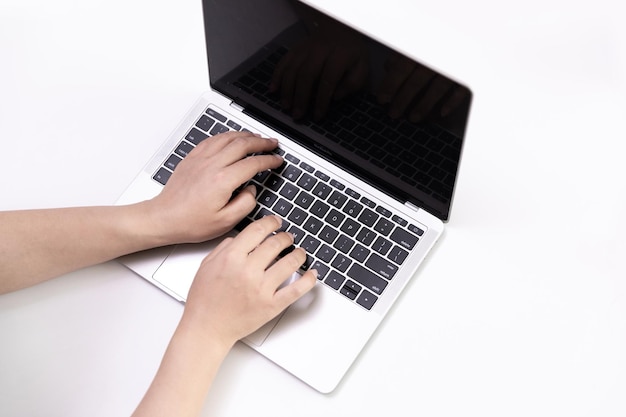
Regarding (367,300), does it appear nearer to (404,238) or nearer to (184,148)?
→ (404,238)

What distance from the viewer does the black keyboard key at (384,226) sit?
93 cm

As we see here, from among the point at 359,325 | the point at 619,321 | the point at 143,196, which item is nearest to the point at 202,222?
the point at 143,196

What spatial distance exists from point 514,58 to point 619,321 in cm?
37

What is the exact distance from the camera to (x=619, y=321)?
0.92 meters

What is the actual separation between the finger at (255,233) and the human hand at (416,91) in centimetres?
19

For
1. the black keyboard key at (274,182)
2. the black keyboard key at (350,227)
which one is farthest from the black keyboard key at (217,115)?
the black keyboard key at (350,227)

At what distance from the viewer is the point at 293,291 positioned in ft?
2.88

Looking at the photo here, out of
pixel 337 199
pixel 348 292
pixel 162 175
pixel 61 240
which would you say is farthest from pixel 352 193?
pixel 61 240

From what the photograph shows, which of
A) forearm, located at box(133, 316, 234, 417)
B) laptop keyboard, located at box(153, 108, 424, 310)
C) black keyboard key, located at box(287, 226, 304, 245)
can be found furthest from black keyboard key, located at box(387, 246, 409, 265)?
forearm, located at box(133, 316, 234, 417)

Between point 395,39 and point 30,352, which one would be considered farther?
point 395,39

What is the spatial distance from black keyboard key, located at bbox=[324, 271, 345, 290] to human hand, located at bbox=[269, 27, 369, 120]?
18 centimetres

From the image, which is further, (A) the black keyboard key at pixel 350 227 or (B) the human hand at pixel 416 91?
(A) the black keyboard key at pixel 350 227

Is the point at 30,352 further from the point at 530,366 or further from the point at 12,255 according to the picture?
the point at 530,366

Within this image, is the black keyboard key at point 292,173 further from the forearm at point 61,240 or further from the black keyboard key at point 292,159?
the forearm at point 61,240
